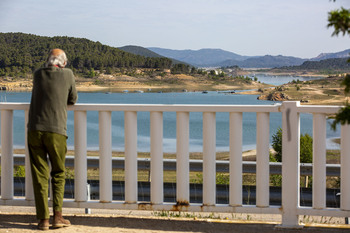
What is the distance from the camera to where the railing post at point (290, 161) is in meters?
4.39

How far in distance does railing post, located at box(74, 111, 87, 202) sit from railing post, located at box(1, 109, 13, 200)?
59cm

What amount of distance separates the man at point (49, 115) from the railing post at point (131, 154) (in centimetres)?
51

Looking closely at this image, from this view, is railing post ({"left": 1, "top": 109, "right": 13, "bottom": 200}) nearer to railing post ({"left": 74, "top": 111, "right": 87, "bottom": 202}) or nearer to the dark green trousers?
the dark green trousers

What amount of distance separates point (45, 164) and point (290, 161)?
1991mm

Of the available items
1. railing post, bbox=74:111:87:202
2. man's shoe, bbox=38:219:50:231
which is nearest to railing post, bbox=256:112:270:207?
railing post, bbox=74:111:87:202

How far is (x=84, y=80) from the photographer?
117 ft

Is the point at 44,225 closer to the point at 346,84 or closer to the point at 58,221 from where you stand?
the point at 58,221

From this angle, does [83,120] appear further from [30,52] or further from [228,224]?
[30,52]

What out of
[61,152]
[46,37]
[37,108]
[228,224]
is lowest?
[228,224]

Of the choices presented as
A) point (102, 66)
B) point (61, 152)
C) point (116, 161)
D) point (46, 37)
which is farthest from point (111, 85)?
point (61, 152)

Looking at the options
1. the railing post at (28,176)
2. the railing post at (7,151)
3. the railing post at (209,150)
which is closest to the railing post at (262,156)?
the railing post at (209,150)

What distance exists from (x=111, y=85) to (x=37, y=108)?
3866 centimetres

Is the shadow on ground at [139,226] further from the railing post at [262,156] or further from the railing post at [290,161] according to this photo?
the railing post at [262,156]

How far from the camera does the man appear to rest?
4.25 meters
